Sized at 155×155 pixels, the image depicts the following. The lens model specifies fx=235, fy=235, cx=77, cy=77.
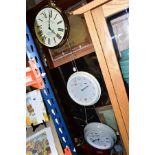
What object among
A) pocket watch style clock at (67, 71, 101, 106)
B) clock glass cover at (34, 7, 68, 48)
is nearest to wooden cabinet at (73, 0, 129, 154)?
pocket watch style clock at (67, 71, 101, 106)

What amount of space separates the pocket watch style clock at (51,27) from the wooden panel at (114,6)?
0.68 metres

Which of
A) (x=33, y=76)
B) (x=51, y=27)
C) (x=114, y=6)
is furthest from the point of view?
(x=51, y=27)

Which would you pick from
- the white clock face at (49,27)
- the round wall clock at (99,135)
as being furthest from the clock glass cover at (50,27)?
the round wall clock at (99,135)

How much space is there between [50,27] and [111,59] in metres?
0.84

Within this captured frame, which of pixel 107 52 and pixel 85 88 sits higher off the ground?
pixel 107 52

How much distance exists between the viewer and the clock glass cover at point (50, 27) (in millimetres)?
1844

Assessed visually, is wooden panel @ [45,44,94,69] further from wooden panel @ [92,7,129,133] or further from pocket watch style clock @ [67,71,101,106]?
wooden panel @ [92,7,129,133]

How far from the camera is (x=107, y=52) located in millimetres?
1226

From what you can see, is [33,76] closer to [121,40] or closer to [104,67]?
[104,67]

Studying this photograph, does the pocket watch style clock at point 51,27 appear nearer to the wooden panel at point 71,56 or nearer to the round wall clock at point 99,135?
the wooden panel at point 71,56

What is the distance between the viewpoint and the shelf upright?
1.83 meters

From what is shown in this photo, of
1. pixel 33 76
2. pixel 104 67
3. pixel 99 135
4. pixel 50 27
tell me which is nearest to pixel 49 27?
pixel 50 27

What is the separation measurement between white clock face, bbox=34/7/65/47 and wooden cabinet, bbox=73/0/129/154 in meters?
0.63
